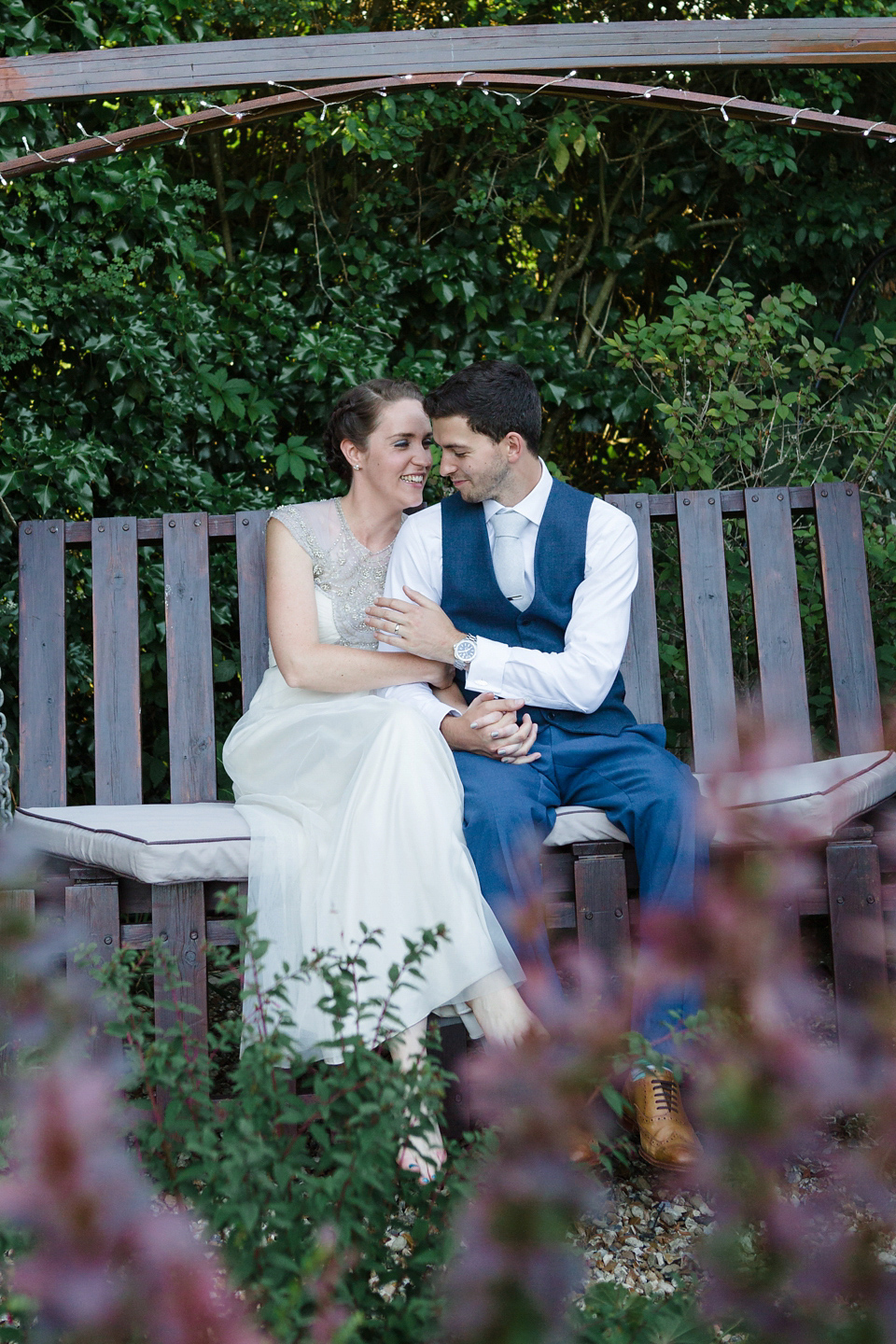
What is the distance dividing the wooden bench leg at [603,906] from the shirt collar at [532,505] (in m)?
0.96

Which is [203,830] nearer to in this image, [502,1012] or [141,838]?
[141,838]

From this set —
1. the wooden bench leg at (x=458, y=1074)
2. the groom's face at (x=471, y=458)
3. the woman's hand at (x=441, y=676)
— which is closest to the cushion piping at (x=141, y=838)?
the wooden bench leg at (x=458, y=1074)

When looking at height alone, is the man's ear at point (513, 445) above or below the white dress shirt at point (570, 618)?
above

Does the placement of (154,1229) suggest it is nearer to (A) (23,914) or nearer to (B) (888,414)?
(A) (23,914)

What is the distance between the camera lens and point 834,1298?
0.83 m

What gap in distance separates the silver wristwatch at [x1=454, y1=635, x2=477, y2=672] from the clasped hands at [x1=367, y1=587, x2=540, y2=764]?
15 mm

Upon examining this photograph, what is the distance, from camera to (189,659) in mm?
3406

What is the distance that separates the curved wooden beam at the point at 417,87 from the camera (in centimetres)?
278

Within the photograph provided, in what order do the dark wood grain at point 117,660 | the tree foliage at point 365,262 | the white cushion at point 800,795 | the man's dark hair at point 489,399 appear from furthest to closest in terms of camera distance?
1. the tree foliage at point 365,262
2. the dark wood grain at point 117,660
3. the man's dark hair at point 489,399
4. the white cushion at point 800,795

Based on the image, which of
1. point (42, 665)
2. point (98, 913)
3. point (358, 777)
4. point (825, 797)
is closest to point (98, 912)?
point (98, 913)

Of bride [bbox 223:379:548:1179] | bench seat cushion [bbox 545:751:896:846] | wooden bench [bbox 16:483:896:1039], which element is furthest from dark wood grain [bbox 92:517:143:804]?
bench seat cushion [bbox 545:751:896:846]

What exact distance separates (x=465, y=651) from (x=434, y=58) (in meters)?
1.36

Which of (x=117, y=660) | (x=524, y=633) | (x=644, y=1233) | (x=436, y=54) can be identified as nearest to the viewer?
(x=644, y=1233)

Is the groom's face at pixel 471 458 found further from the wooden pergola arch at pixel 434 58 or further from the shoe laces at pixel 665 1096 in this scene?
the shoe laces at pixel 665 1096
